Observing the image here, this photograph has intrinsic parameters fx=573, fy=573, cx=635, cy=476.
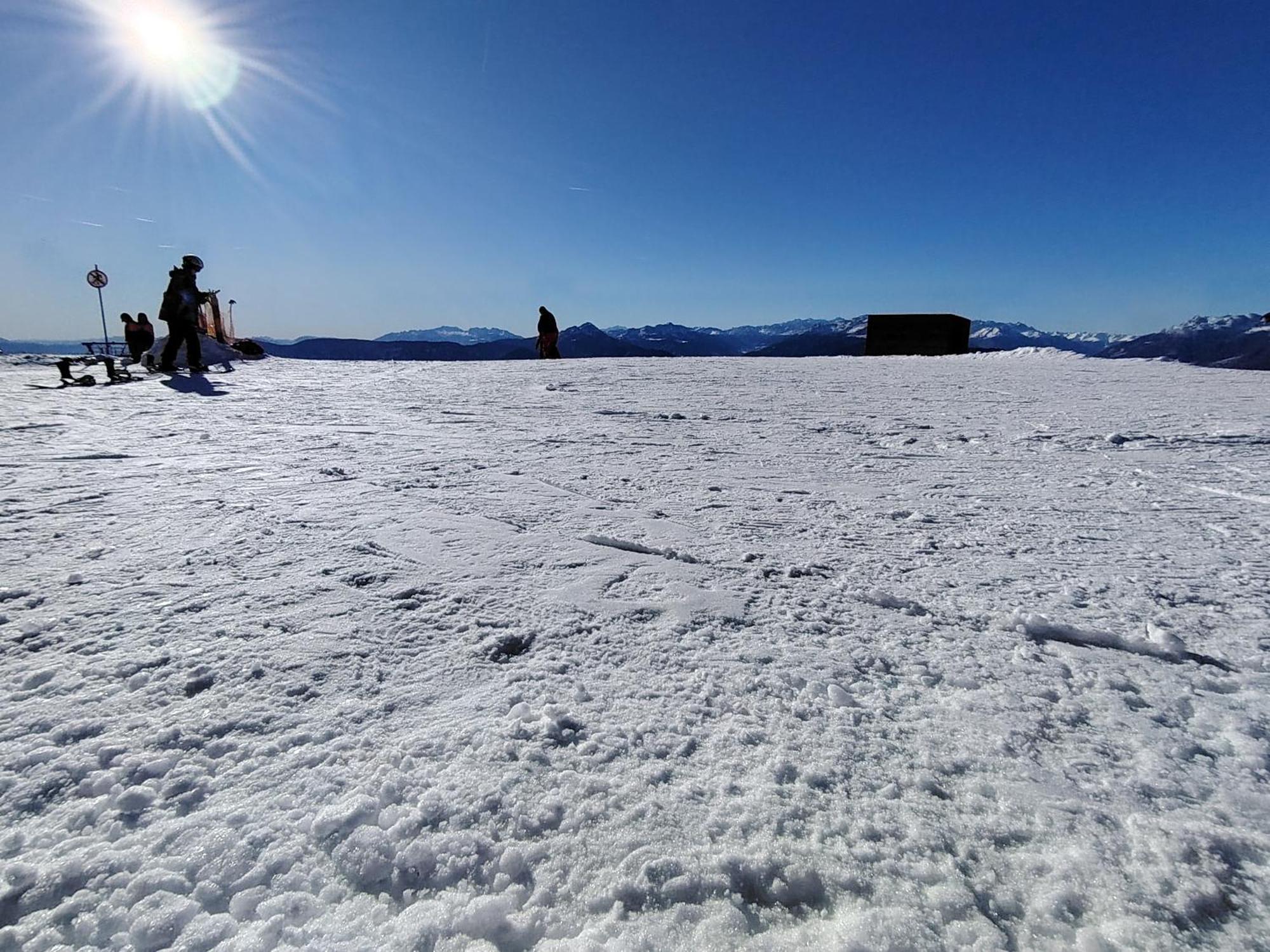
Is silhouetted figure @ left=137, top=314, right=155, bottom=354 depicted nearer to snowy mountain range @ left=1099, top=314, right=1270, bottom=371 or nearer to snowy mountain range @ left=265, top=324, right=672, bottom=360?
Result: snowy mountain range @ left=1099, top=314, right=1270, bottom=371

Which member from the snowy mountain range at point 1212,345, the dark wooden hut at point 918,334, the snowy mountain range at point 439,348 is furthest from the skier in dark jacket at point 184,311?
the snowy mountain range at point 439,348

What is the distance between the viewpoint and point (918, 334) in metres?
22.5

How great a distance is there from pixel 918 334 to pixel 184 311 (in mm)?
22813

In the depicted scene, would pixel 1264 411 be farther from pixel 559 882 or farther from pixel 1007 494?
pixel 559 882

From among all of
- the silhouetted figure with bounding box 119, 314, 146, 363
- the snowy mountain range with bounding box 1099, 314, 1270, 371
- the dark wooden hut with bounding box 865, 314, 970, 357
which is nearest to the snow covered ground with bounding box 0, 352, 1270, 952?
the snowy mountain range with bounding box 1099, 314, 1270, 371

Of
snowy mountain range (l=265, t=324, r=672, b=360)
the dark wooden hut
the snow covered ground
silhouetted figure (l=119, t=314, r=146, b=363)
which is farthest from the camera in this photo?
snowy mountain range (l=265, t=324, r=672, b=360)

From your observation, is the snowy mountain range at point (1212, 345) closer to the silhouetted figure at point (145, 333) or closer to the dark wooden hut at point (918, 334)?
the dark wooden hut at point (918, 334)

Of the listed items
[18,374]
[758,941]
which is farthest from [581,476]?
[18,374]

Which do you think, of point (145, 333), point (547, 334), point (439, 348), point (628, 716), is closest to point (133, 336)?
point (145, 333)

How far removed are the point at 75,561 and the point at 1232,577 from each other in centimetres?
384

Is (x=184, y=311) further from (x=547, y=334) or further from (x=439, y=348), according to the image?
(x=439, y=348)

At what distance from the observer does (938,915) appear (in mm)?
860

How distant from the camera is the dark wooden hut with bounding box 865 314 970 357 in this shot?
22.0m

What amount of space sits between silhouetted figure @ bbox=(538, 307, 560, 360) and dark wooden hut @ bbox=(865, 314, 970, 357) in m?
12.3
